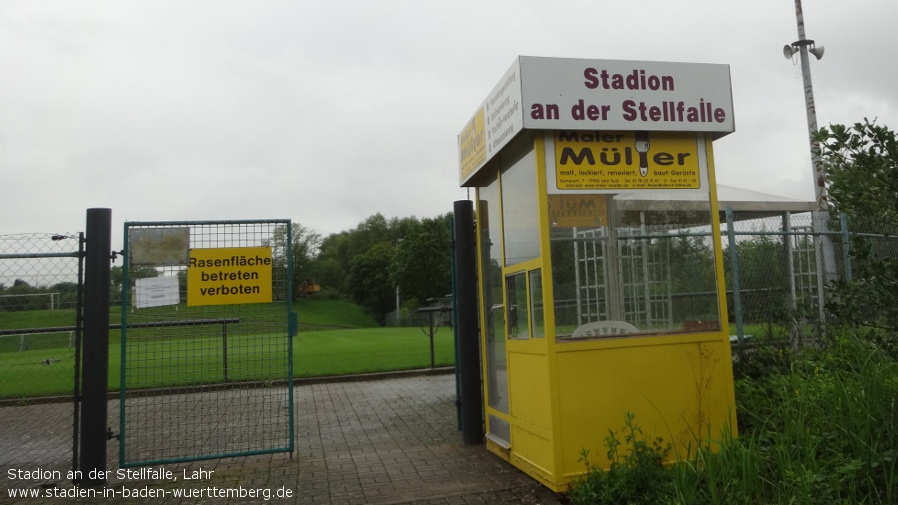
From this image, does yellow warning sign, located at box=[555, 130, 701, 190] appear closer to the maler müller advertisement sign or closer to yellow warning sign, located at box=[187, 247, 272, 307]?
the maler müller advertisement sign

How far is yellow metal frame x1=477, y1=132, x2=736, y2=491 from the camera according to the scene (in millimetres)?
4984

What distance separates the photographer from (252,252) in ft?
21.3

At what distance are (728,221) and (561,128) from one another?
2874 mm

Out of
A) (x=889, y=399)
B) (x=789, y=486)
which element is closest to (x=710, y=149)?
(x=889, y=399)

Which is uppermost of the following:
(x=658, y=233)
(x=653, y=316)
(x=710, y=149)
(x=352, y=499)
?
(x=710, y=149)

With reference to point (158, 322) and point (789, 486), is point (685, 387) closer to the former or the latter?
point (789, 486)

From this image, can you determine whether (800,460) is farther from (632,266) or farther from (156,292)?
(156,292)

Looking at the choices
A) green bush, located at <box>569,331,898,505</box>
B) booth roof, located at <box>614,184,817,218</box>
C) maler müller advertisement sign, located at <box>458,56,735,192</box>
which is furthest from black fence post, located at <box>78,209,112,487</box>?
booth roof, located at <box>614,184,817,218</box>

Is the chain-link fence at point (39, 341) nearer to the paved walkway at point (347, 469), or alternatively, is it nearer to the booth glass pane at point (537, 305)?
the paved walkway at point (347, 469)

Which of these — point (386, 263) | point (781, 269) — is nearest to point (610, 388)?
point (781, 269)

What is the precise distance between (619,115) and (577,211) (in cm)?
78

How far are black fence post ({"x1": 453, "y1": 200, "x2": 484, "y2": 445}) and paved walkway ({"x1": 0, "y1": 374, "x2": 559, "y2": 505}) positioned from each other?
0.27m

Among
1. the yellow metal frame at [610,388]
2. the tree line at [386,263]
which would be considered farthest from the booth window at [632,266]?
the tree line at [386,263]

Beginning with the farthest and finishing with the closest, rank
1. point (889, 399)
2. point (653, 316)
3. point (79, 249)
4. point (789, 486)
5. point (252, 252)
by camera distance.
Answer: point (252, 252) < point (79, 249) < point (653, 316) < point (889, 399) < point (789, 486)
